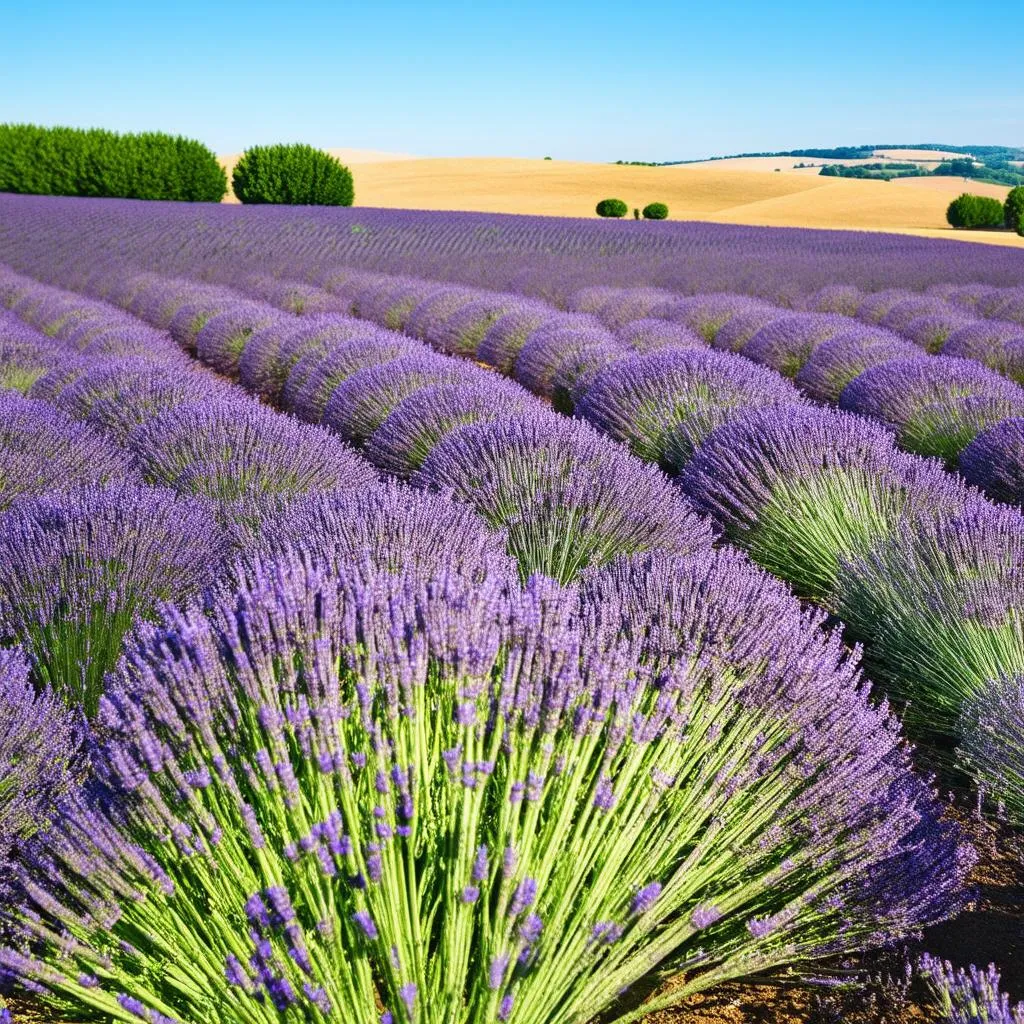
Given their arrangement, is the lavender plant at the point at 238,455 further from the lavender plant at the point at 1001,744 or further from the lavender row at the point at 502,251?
the lavender row at the point at 502,251

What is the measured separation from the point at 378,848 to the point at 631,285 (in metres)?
12.6

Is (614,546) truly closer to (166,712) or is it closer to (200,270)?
(166,712)

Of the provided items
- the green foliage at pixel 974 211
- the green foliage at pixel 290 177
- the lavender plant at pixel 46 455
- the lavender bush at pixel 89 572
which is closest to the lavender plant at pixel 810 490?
the lavender bush at pixel 89 572

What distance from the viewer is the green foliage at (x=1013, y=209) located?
108 ft

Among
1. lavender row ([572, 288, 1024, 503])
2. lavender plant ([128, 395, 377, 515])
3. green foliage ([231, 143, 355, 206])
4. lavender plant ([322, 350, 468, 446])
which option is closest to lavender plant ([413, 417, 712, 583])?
lavender plant ([128, 395, 377, 515])

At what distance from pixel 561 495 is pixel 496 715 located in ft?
6.06

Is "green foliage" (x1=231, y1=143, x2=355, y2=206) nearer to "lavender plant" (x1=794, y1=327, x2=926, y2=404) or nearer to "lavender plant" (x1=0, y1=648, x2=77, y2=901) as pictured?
"lavender plant" (x1=794, y1=327, x2=926, y2=404)

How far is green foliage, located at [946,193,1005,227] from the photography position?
3319 centimetres

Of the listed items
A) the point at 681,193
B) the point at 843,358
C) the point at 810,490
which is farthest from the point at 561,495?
the point at 681,193

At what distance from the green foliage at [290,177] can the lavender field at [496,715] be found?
101 ft

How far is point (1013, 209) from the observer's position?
109 ft

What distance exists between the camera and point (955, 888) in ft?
6.03

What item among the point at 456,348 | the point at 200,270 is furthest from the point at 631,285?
the point at 200,270

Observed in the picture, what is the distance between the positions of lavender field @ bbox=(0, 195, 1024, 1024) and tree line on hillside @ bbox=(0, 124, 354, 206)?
31.0 metres
